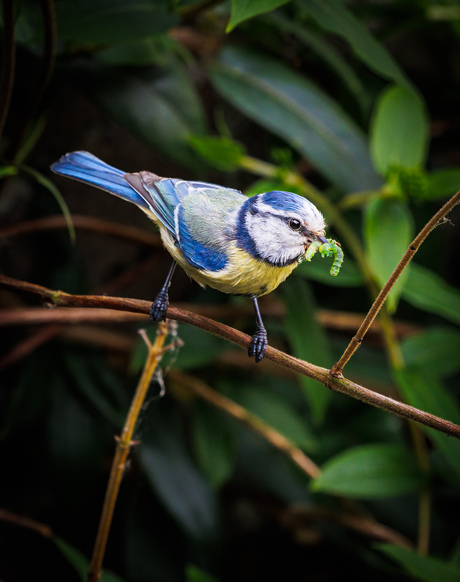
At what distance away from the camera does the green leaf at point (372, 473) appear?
1.17 metres

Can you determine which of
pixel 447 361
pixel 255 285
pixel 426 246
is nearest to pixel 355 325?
pixel 426 246

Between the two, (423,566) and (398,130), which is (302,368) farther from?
(398,130)

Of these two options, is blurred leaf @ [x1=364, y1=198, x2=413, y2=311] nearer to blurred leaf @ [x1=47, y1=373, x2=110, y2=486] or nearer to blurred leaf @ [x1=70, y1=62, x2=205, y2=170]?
blurred leaf @ [x1=70, y1=62, x2=205, y2=170]

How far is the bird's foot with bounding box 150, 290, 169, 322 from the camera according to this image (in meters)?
0.67

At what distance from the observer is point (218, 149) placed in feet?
3.85

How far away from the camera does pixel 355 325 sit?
1712 millimetres

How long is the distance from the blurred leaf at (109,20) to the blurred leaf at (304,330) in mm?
628

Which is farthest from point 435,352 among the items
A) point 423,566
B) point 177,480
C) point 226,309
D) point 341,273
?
point 177,480

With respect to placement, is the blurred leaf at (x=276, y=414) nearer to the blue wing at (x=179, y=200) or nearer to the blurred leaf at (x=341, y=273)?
the blurred leaf at (x=341, y=273)

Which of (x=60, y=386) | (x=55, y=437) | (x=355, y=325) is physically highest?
(x=355, y=325)

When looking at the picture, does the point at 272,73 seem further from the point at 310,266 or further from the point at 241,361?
the point at 241,361

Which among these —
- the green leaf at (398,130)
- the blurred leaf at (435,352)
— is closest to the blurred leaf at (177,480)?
the blurred leaf at (435,352)

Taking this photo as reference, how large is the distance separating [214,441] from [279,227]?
1.01m

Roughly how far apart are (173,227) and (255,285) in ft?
0.37
